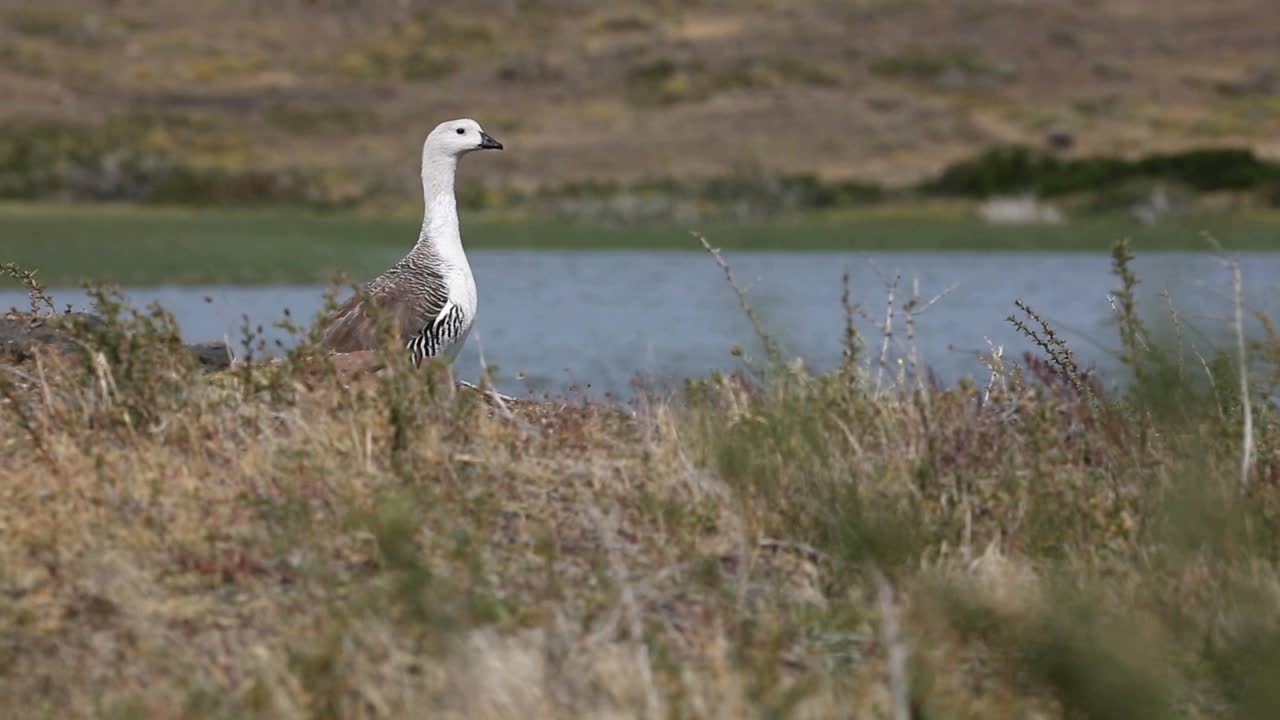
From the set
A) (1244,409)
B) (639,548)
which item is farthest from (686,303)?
(639,548)

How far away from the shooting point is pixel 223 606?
569cm

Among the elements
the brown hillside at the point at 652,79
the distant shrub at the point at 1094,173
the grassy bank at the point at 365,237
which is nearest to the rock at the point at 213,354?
the grassy bank at the point at 365,237

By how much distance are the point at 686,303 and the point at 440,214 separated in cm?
2394

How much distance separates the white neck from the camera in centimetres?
1063

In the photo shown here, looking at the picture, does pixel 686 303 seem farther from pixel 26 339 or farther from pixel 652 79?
pixel 652 79

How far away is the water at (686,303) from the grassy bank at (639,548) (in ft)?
29.8

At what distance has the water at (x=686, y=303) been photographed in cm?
2378

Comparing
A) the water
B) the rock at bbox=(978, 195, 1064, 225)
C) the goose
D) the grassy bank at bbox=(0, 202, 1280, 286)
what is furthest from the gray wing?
the rock at bbox=(978, 195, 1064, 225)

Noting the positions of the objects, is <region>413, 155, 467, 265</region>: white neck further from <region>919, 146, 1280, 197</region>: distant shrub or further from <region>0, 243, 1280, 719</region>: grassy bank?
<region>919, 146, 1280, 197</region>: distant shrub

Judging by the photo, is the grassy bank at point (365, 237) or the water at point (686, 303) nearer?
the water at point (686, 303)

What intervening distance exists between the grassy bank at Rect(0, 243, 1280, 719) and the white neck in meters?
2.79

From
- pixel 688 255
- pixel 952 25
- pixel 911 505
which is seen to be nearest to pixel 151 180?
pixel 688 255

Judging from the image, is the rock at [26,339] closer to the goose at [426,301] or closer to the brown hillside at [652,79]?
the goose at [426,301]

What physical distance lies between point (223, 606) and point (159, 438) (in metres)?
1.43
